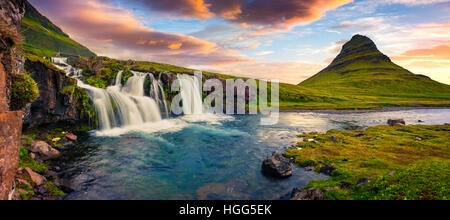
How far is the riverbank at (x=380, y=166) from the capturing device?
9812 mm

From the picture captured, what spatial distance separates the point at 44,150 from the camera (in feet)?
62.8

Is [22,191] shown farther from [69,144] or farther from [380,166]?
[380,166]

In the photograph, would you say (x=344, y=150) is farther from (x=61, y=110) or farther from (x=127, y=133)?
(x=61, y=110)

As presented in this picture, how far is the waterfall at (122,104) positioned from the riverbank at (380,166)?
30394 millimetres

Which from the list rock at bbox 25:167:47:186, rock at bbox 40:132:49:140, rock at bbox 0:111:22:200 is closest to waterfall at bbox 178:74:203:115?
rock at bbox 40:132:49:140

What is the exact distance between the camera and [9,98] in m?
9.02

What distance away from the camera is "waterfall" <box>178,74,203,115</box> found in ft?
194

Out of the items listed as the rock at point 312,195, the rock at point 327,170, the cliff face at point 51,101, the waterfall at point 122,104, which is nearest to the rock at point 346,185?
the rock at point 312,195

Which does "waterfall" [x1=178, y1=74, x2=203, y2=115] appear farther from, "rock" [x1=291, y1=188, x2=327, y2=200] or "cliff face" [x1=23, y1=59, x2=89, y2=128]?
"rock" [x1=291, y1=188, x2=327, y2=200]

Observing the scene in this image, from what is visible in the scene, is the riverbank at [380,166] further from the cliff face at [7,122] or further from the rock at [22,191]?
the rock at [22,191]

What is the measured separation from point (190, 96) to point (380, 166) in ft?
172

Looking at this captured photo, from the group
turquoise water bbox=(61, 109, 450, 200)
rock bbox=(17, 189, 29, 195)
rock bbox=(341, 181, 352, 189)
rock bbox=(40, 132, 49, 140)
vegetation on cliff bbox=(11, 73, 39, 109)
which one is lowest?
turquoise water bbox=(61, 109, 450, 200)

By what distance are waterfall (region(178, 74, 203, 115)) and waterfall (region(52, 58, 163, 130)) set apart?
34.5 feet

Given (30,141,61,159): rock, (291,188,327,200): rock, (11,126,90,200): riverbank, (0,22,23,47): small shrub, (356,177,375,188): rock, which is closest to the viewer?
(0,22,23,47): small shrub
